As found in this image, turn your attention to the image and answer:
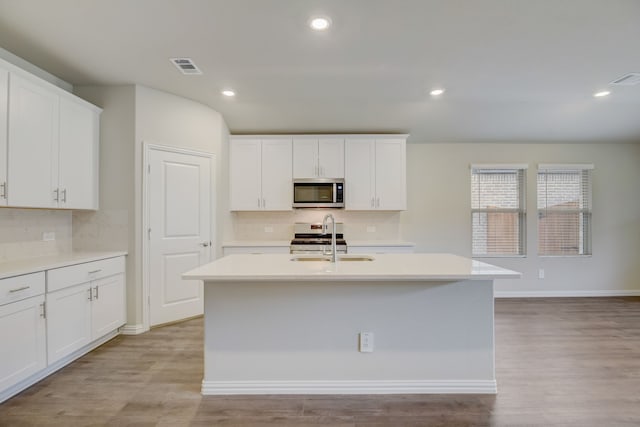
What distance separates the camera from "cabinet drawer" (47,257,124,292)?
7.85ft

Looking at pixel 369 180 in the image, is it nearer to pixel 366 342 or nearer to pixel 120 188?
pixel 366 342

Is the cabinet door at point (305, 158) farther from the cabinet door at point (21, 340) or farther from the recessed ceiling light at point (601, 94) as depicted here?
the recessed ceiling light at point (601, 94)

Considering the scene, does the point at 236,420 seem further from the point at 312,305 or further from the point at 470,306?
the point at 470,306

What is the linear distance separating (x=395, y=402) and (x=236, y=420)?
997 mm

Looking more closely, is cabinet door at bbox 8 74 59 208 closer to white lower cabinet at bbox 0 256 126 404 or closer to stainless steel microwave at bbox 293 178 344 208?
white lower cabinet at bbox 0 256 126 404

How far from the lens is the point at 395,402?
2.07 meters

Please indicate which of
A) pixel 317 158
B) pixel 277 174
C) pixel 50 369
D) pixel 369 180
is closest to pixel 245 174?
pixel 277 174

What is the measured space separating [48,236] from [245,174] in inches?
86.9

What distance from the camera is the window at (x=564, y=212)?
16.1ft

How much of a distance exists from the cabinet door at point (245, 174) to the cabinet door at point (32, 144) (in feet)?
6.48

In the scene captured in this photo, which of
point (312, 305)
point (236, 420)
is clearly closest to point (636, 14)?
point (312, 305)

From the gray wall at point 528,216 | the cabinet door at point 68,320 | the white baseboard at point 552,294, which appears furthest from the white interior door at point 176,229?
the white baseboard at point 552,294

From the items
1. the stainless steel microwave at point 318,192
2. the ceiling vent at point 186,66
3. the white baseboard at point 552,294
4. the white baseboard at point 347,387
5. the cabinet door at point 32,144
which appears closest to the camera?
the white baseboard at point 347,387

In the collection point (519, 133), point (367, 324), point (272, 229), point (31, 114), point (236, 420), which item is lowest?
point (236, 420)
